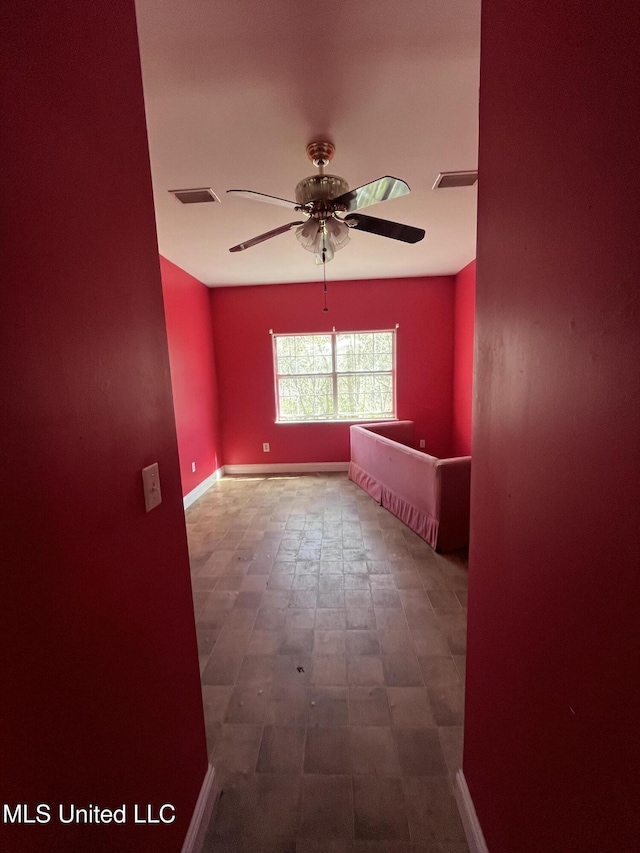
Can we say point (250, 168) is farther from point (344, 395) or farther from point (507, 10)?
point (344, 395)

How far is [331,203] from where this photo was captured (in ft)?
6.32

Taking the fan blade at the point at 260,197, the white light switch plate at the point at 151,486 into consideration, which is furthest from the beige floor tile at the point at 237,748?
the fan blade at the point at 260,197

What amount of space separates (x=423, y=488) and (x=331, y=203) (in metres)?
2.34

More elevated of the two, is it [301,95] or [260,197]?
[301,95]

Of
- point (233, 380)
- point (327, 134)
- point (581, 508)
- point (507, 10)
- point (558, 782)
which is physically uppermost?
point (327, 134)

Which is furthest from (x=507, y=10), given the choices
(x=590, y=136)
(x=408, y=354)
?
(x=408, y=354)

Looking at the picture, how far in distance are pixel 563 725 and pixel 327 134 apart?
8.28ft

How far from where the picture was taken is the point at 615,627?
0.49 meters

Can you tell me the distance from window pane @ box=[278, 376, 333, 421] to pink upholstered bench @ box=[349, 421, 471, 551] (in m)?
1.24

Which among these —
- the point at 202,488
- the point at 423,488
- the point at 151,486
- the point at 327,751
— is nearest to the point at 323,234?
the point at 151,486

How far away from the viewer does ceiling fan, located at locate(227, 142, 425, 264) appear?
173 centimetres

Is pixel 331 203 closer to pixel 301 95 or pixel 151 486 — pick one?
pixel 301 95

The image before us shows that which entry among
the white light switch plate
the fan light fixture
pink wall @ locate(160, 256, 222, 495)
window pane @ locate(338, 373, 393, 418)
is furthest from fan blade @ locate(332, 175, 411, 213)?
window pane @ locate(338, 373, 393, 418)

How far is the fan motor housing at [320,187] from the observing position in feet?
6.23
